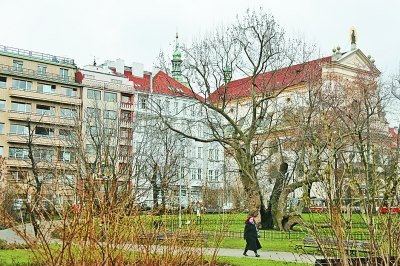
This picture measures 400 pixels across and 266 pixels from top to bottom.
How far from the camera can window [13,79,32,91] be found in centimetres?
6228

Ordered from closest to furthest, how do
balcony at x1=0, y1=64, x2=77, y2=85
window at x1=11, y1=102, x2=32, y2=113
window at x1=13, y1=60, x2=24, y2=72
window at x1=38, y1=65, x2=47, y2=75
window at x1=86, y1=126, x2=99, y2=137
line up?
1. window at x1=86, y1=126, x2=99, y2=137
2. balcony at x1=0, y1=64, x2=77, y2=85
3. window at x1=11, y1=102, x2=32, y2=113
4. window at x1=13, y1=60, x2=24, y2=72
5. window at x1=38, y1=65, x2=47, y2=75

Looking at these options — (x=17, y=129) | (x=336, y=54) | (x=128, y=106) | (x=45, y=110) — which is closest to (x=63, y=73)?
(x=45, y=110)

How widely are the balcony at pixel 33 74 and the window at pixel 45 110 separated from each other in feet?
10.4

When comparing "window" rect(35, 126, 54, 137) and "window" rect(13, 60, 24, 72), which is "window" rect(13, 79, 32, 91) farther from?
"window" rect(35, 126, 54, 137)

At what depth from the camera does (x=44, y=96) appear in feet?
209

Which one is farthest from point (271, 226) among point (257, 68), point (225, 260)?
point (225, 260)

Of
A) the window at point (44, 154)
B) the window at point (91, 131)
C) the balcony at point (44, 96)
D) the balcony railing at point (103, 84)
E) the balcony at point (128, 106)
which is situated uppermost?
the balcony railing at point (103, 84)

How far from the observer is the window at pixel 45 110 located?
63.5m

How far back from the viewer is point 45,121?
63.1 metres

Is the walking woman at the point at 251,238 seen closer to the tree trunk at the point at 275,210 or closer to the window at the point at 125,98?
the tree trunk at the point at 275,210

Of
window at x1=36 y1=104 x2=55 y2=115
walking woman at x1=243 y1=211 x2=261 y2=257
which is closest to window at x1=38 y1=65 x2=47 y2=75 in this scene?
window at x1=36 y1=104 x2=55 y2=115

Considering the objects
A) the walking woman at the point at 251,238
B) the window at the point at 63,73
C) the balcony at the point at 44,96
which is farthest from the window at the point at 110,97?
the walking woman at the point at 251,238

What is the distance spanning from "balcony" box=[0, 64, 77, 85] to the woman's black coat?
159 ft

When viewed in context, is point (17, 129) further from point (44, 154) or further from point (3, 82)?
point (44, 154)
